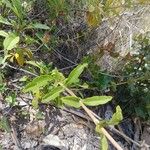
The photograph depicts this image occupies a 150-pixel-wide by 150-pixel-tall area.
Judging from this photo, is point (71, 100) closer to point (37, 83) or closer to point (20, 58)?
point (37, 83)

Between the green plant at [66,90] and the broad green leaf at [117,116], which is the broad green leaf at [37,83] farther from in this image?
the broad green leaf at [117,116]

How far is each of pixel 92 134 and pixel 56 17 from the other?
2.05ft

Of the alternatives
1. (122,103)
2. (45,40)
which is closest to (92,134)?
(122,103)

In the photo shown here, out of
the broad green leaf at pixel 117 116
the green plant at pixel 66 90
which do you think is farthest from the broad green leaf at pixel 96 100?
the broad green leaf at pixel 117 116

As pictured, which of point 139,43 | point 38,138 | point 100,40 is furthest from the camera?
point 100,40

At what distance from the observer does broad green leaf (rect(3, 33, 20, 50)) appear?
1647 mm

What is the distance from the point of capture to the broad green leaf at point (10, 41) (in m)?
1.65

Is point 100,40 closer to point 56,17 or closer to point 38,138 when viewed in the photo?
point 56,17

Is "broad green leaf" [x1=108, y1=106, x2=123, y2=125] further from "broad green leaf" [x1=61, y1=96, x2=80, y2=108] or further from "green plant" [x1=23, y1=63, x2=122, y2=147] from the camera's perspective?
"broad green leaf" [x1=61, y1=96, x2=80, y2=108]

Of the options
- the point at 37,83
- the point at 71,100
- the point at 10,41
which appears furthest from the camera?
the point at 10,41

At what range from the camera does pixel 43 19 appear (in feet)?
6.81

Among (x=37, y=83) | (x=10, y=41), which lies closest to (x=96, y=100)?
(x=37, y=83)

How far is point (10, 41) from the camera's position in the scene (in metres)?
1.67

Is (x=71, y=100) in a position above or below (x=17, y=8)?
below
